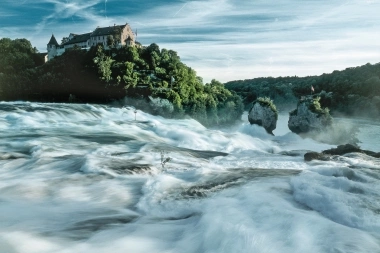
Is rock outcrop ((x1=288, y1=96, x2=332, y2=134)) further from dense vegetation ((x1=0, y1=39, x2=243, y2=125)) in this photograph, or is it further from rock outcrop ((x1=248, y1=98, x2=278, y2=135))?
dense vegetation ((x1=0, y1=39, x2=243, y2=125))

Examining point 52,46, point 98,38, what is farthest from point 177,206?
point 52,46

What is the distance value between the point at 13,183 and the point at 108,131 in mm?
13155

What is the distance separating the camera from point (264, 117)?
37625 millimetres

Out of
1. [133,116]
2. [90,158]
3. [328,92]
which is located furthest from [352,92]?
[90,158]

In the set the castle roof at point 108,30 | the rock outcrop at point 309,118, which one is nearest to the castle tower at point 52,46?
the castle roof at point 108,30

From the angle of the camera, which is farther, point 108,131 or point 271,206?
point 108,131

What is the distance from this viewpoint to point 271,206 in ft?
23.3

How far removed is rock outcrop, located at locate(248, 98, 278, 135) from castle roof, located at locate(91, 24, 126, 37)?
46269 mm

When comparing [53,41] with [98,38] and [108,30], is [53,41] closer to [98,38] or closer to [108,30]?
[98,38]

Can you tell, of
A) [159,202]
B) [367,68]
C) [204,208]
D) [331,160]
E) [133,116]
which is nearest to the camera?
[204,208]

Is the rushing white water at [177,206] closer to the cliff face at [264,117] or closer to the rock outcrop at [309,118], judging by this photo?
the rock outcrop at [309,118]

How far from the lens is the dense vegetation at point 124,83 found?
4650cm

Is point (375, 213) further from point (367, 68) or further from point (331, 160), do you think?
point (367, 68)

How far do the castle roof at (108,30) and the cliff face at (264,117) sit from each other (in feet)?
152
